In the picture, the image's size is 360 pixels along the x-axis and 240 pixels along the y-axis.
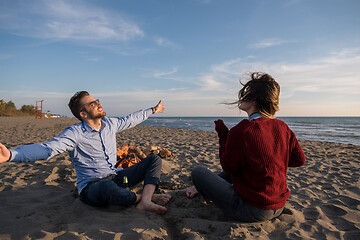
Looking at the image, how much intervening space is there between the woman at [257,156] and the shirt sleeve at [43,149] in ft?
5.29

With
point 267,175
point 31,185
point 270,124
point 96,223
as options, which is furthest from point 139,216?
point 31,185

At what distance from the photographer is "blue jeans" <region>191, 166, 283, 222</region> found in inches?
84.2

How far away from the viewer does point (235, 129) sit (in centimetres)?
191

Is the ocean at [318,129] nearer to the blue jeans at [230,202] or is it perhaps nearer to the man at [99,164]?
the blue jeans at [230,202]

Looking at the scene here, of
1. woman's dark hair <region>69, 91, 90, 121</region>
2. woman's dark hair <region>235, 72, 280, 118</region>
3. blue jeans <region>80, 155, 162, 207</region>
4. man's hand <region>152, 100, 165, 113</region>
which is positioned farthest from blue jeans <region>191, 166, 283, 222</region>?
woman's dark hair <region>69, 91, 90, 121</region>

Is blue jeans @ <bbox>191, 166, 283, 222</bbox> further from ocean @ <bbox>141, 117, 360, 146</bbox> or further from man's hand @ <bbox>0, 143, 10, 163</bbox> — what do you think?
ocean @ <bbox>141, 117, 360, 146</bbox>

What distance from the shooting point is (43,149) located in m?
2.00

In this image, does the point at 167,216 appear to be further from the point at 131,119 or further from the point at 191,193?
the point at 131,119

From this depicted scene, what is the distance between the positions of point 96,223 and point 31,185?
1.98 m

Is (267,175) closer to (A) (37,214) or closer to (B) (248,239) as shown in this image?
(B) (248,239)

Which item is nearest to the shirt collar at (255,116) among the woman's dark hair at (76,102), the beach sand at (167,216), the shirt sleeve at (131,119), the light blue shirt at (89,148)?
the beach sand at (167,216)

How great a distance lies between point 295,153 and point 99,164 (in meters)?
2.25

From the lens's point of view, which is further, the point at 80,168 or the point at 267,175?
the point at 80,168

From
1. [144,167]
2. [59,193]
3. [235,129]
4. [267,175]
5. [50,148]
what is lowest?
[59,193]
